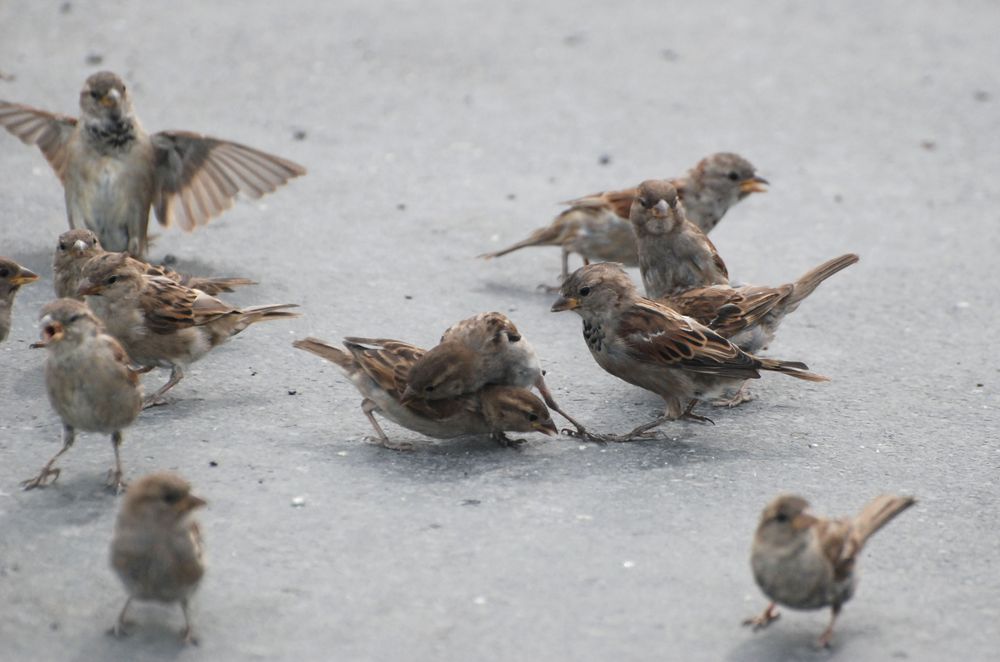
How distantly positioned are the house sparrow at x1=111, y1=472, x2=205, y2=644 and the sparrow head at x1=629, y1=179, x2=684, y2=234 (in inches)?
148

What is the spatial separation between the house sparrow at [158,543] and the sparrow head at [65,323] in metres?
1.17

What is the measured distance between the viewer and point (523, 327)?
25.8ft

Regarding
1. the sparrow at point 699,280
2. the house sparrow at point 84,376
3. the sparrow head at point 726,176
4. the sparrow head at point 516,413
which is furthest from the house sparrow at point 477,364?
the sparrow head at point 726,176

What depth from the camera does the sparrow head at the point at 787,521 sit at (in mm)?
4547

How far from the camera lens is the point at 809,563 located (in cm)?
452

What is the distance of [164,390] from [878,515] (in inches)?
136

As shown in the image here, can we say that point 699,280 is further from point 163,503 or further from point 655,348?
point 163,503

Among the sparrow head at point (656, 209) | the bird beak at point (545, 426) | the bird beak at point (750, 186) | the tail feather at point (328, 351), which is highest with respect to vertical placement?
the bird beak at point (750, 186)

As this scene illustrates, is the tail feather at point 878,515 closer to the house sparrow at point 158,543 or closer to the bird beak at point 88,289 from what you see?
the house sparrow at point 158,543

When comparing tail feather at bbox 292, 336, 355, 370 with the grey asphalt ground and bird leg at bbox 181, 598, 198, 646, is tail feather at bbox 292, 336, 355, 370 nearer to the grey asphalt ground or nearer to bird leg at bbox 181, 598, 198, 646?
the grey asphalt ground

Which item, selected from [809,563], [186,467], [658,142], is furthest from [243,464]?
[658,142]

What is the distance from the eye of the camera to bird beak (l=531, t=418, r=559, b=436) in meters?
6.09

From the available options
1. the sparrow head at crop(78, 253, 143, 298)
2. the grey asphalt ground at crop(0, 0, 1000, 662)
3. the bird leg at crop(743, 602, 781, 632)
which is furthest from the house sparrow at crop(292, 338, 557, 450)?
the bird leg at crop(743, 602, 781, 632)

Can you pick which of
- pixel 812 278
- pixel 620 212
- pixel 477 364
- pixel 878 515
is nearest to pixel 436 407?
pixel 477 364
